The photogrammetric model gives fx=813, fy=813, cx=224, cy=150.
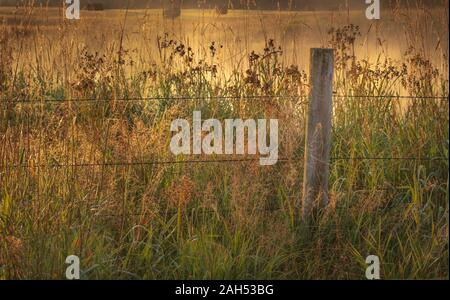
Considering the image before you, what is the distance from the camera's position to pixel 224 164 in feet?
18.7

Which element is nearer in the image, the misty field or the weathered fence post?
the misty field

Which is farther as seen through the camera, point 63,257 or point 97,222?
point 97,222

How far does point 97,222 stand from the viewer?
512 cm

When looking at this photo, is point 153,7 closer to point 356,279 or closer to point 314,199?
point 314,199

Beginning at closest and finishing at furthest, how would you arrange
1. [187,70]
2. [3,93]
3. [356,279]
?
[356,279] → [3,93] → [187,70]

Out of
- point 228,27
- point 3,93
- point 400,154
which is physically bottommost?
point 400,154

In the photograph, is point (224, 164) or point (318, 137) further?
point (224, 164)

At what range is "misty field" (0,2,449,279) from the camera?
4887 millimetres

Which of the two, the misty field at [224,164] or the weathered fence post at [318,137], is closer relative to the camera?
the misty field at [224,164]

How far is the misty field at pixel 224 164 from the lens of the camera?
4887mm
